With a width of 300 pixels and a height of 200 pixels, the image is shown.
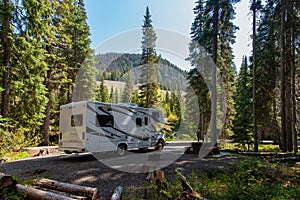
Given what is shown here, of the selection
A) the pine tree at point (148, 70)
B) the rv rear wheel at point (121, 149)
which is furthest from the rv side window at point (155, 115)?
the pine tree at point (148, 70)

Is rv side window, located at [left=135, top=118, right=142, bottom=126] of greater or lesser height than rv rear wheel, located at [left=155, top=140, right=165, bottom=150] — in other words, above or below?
above

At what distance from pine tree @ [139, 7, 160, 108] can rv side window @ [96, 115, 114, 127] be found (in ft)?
47.5

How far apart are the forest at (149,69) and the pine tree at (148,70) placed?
4.9 inches

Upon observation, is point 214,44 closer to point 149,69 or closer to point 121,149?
point 121,149

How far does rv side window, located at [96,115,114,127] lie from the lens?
30.0 feet

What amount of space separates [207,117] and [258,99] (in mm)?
5665

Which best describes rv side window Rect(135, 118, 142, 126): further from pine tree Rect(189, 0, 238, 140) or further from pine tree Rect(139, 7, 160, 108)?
pine tree Rect(139, 7, 160, 108)

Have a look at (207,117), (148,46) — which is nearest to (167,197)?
(207,117)

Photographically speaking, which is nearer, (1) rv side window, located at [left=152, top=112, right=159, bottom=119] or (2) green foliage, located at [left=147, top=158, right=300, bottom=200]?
(2) green foliage, located at [left=147, top=158, right=300, bottom=200]

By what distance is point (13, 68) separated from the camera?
10688 millimetres

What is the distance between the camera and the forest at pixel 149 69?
35.1ft

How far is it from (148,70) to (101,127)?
17452mm

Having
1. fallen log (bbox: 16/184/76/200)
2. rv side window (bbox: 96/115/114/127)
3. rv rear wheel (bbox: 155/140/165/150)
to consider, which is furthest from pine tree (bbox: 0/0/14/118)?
rv rear wheel (bbox: 155/140/165/150)

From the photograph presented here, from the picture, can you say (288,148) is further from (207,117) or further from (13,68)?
(13,68)
